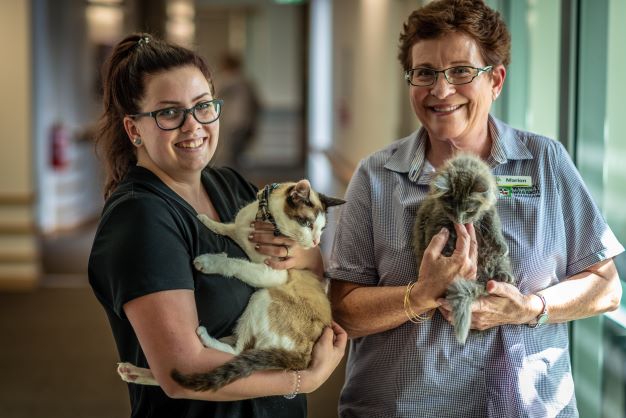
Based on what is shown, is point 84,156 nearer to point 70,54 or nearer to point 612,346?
point 70,54

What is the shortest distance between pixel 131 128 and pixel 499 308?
975mm

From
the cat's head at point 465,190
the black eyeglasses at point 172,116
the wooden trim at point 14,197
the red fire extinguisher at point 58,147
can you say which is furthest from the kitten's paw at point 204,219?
the red fire extinguisher at point 58,147

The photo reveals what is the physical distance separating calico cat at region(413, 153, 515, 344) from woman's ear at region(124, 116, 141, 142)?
0.72m

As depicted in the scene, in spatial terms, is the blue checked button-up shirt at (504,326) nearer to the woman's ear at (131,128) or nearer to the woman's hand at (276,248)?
the woman's hand at (276,248)

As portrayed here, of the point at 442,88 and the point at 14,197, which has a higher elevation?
the point at 442,88

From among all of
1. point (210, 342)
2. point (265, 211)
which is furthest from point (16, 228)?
point (210, 342)

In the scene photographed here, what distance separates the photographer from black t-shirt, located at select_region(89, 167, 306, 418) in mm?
1574

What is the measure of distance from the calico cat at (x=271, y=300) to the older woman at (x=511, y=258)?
136 millimetres

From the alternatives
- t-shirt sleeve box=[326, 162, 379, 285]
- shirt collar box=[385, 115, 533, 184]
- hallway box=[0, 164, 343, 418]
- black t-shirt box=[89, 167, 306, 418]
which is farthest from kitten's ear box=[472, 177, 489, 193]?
hallway box=[0, 164, 343, 418]

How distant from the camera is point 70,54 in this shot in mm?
8820

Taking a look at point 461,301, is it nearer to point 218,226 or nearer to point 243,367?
point 243,367

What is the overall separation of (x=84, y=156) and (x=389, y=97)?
5.33 m

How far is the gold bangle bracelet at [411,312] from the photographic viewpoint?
184 cm

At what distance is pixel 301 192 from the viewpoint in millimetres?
1956
